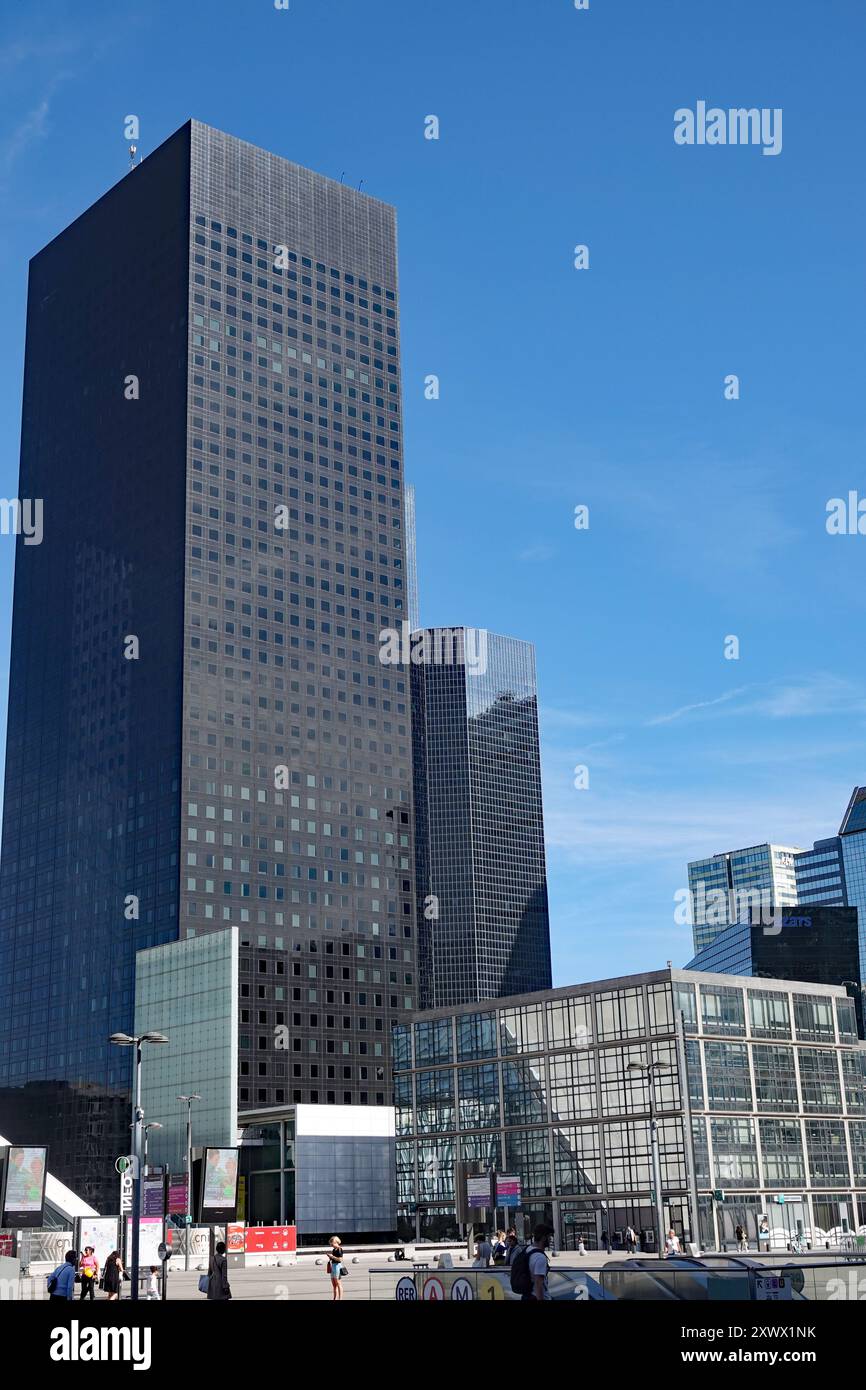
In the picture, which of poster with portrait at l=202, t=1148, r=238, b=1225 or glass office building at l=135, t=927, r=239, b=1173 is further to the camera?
glass office building at l=135, t=927, r=239, b=1173

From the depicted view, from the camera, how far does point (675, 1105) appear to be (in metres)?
111

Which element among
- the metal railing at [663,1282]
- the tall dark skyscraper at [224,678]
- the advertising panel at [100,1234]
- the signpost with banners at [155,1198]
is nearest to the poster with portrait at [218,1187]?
the signpost with banners at [155,1198]

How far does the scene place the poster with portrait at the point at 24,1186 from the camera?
51750mm

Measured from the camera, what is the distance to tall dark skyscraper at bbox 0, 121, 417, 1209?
166250mm

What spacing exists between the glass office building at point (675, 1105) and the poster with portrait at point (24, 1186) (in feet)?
198

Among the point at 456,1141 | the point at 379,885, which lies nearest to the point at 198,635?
the point at 379,885

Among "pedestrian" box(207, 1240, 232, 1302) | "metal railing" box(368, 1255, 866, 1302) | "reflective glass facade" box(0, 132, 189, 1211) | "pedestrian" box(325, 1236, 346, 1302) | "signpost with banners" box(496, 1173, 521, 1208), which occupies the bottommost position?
"pedestrian" box(325, 1236, 346, 1302)

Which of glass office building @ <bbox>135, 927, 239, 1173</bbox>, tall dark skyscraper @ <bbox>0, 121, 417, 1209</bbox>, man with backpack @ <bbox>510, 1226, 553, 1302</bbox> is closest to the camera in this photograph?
man with backpack @ <bbox>510, 1226, 553, 1302</bbox>

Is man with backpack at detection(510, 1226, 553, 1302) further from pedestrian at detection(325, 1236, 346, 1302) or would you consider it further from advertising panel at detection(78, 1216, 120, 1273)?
advertising panel at detection(78, 1216, 120, 1273)

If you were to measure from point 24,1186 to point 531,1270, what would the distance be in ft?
125

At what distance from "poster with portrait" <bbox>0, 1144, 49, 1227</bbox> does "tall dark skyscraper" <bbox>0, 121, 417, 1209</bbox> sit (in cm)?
10281

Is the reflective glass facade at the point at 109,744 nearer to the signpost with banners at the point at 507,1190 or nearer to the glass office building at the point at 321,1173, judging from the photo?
the glass office building at the point at 321,1173

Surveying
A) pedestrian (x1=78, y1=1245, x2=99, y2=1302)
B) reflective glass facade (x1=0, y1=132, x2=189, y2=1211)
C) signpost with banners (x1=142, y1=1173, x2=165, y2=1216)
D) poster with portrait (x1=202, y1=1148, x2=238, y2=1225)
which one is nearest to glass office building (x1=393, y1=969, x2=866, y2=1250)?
reflective glass facade (x1=0, y1=132, x2=189, y2=1211)
